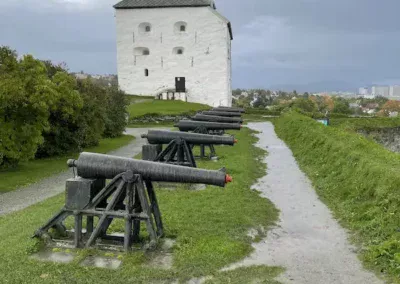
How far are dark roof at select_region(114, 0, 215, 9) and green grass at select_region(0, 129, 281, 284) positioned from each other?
3822cm

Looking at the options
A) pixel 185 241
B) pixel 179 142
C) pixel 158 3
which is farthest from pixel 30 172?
pixel 158 3

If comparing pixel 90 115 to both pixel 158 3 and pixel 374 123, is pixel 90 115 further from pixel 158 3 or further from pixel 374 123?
pixel 158 3

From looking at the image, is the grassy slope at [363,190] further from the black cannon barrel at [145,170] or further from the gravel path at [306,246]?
the black cannon barrel at [145,170]

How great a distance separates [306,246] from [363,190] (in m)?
3.27

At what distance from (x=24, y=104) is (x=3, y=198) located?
12.0 feet

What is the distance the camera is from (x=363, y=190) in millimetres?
10250

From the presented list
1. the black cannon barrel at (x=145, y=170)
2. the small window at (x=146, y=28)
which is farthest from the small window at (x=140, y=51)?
the black cannon barrel at (x=145, y=170)

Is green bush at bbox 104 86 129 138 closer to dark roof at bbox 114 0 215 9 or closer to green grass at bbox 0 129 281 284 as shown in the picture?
green grass at bbox 0 129 281 284

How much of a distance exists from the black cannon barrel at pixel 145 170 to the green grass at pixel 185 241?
995mm

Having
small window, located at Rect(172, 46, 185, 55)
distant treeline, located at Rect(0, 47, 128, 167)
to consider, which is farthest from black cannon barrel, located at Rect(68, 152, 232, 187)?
small window, located at Rect(172, 46, 185, 55)

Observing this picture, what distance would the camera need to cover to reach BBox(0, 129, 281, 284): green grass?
20.1 ft

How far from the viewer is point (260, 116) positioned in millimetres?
47125

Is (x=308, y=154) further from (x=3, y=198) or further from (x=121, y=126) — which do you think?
(x=121, y=126)

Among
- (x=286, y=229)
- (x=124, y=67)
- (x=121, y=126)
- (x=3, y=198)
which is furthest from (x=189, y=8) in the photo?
(x=286, y=229)
